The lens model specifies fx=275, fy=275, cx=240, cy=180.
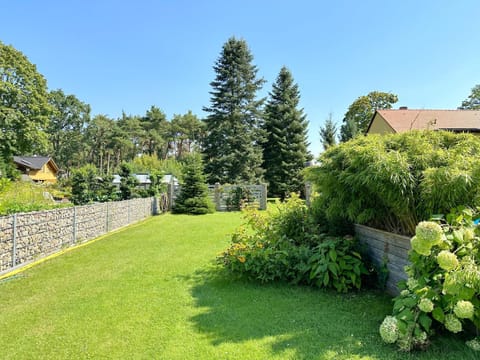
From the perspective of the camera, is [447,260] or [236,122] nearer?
[447,260]

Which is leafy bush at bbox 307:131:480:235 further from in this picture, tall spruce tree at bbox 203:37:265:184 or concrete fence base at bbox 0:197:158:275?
→ tall spruce tree at bbox 203:37:265:184

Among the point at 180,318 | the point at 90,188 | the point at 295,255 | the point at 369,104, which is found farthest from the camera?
the point at 369,104

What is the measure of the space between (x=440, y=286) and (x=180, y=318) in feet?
7.29

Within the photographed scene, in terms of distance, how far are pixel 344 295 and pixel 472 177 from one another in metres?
1.73

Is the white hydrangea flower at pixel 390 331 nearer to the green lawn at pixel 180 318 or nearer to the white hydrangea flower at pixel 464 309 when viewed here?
the green lawn at pixel 180 318

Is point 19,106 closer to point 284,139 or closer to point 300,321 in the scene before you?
point 284,139

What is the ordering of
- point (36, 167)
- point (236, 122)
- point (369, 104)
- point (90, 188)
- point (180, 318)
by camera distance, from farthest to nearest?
1. point (36, 167)
2. point (369, 104)
3. point (236, 122)
4. point (90, 188)
5. point (180, 318)

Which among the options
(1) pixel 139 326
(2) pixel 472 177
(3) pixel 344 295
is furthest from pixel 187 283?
(2) pixel 472 177

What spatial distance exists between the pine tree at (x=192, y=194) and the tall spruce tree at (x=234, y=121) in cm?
622

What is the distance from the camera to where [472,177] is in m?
2.31

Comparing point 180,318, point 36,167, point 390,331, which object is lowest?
point 180,318

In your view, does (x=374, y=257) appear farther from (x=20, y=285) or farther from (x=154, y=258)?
(x=20, y=285)

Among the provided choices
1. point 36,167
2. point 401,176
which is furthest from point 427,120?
point 36,167

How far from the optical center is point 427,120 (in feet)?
47.0
